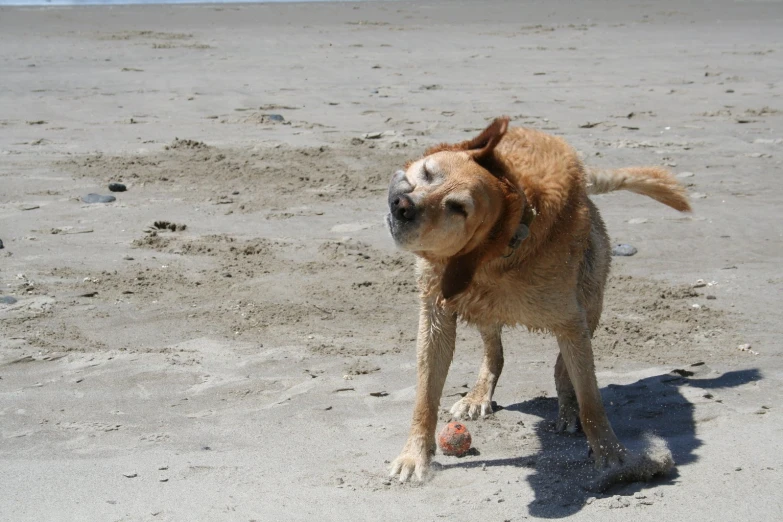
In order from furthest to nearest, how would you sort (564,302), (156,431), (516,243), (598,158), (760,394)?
(598,158) → (760,394) → (156,431) → (564,302) → (516,243)

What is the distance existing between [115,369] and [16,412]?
704mm

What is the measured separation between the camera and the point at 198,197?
368 inches

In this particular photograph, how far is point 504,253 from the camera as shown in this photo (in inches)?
164

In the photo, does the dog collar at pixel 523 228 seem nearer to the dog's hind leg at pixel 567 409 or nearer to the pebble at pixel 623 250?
the dog's hind leg at pixel 567 409

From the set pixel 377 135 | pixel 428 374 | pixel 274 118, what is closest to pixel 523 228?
pixel 428 374

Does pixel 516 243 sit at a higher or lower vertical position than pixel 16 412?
higher

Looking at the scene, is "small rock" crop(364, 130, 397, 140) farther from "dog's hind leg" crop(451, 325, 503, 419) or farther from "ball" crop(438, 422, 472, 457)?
"ball" crop(438, 422, 472, 457)

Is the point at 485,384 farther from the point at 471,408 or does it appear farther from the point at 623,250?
the point at 623,250

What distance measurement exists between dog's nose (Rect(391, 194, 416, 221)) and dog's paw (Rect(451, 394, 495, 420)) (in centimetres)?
197

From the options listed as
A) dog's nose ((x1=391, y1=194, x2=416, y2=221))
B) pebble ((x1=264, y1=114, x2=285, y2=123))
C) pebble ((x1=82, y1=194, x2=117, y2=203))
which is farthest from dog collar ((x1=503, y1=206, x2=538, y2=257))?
pebble ((x1=264, y1=114, x2=285, y2=123))

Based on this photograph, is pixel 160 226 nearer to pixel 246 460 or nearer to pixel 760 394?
pixel 246 460

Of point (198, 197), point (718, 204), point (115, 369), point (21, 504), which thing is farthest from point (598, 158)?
point (21, 504)

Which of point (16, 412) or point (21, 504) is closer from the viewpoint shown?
point (21, 504)

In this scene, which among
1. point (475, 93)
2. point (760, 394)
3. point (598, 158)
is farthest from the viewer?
point (475, 93)
